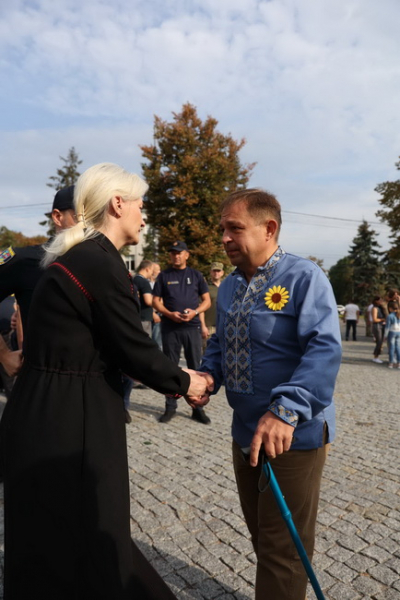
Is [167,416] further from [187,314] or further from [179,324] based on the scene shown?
[187,314]

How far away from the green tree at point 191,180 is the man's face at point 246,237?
2451cm

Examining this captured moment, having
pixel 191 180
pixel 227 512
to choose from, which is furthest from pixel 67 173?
pixel 227 512

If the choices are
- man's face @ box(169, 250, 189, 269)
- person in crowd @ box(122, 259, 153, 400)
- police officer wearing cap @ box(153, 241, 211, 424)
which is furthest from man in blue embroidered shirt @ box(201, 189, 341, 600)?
person in crowd @ box(122, 259, 153, 400)

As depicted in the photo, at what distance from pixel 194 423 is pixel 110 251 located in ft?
15.4

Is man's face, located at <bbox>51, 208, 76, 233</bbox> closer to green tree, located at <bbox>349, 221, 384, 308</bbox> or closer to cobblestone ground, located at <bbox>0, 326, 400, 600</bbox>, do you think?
cobblestone ground, located at <bbox>0, 326, 400, 600</bbox>

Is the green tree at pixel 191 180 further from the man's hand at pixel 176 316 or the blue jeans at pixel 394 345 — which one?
the man's hand at pixel 176 316

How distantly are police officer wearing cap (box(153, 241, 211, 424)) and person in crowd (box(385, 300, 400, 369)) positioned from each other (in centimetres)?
780

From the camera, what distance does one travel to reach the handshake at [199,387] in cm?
232

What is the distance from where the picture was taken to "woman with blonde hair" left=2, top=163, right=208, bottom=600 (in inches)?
72.6

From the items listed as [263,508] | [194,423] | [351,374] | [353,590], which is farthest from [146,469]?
[351,374]

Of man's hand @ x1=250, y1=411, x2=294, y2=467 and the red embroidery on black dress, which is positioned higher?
the red embroidery on black dress

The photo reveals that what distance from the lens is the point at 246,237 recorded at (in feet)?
7.33

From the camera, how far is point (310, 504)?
2.13m

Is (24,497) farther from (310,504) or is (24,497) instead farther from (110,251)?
(310,504)
